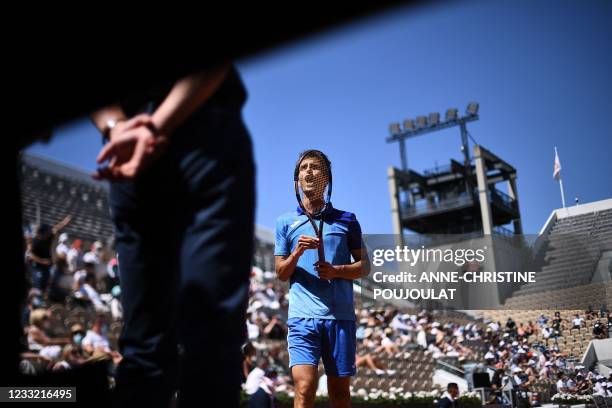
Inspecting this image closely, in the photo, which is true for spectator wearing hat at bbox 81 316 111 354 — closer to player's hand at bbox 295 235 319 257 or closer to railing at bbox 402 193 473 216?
player's hand at bbox 295 235 319 257

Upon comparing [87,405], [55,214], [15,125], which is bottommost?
[87,405]

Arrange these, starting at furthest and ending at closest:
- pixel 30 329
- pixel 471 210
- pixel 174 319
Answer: pixel 471 210, pixel 30 329, pixel 174 319

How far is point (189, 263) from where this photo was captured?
163 cm

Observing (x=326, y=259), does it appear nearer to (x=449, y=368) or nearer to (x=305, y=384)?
(x=305, y=384)

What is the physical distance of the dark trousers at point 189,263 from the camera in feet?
5.33

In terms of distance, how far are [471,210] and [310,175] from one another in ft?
82.2

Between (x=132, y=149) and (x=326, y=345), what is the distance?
276cm

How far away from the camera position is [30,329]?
372 inches

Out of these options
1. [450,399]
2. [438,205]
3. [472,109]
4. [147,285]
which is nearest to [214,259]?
[147,285]

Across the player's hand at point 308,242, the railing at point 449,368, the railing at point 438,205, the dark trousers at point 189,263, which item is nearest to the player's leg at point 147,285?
the dark trousers at point 189,263

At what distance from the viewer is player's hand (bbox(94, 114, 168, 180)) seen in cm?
167

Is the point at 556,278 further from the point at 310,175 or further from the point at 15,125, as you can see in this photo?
the point at 15,125

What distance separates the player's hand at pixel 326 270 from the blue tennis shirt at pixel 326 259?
104 mm

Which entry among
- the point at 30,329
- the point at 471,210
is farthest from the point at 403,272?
the point at 471,210
